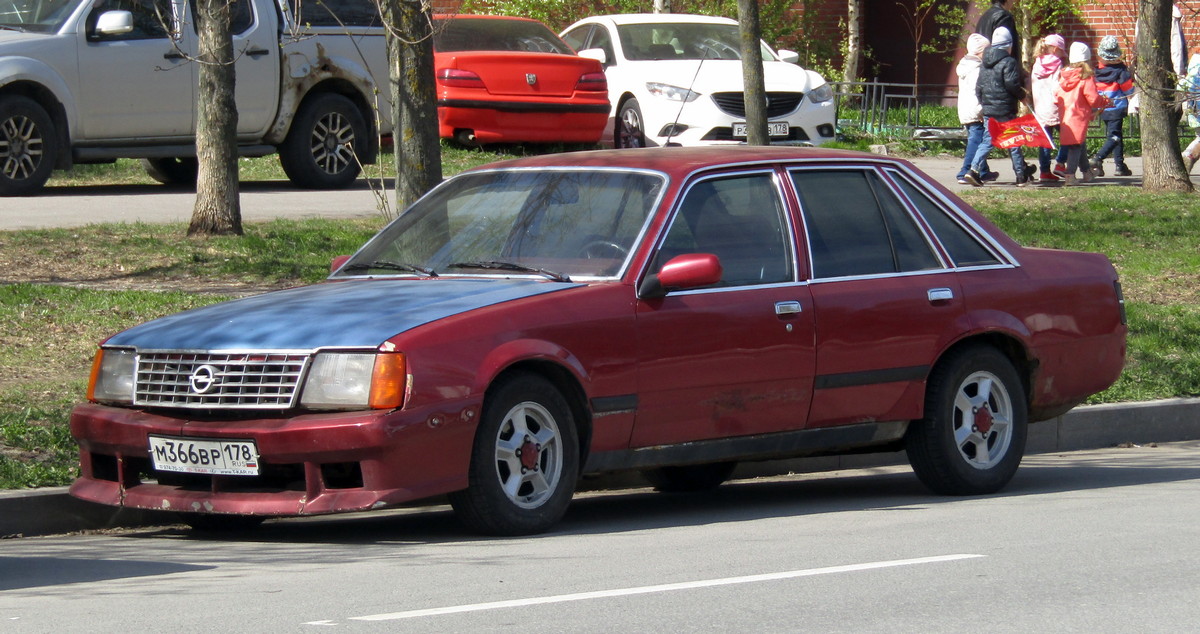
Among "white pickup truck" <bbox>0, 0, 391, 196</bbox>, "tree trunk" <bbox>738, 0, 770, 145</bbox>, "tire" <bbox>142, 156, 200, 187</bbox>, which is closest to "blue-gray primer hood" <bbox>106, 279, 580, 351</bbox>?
"tree trunk" <bbox>738, 0, 770, 145</bbox>

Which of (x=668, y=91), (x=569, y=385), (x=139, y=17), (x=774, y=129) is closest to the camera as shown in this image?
(x=569, y=385)

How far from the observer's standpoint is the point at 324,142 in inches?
681

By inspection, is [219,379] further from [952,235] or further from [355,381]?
[952,235]

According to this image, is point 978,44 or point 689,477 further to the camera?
point 978,44

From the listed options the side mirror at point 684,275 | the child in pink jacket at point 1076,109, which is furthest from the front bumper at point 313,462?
the child in pink jacket at point 1076,109

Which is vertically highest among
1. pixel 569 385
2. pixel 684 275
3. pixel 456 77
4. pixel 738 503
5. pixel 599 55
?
pixel 599 55

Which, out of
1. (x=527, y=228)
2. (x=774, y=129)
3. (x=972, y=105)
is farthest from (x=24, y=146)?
(x=972, y=105)

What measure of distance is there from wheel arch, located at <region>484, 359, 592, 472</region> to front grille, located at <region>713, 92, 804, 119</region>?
496 inches

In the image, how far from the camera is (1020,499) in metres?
8.37

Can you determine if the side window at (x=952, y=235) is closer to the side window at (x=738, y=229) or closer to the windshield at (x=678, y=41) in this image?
the side window at (x=738, y=229)

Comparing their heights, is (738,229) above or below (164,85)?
below

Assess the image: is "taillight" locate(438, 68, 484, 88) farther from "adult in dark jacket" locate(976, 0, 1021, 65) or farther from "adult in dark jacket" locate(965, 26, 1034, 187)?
"adult in dark jacket" locate(976, 0, 1021, 65)

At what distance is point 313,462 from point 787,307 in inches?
88.2

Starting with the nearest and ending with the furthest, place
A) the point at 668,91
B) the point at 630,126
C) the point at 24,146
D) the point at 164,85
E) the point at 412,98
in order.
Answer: the point at 412,98 → the point at 24,146 → the point at 164,85 → the point at 668,91 → the point at 630,126
